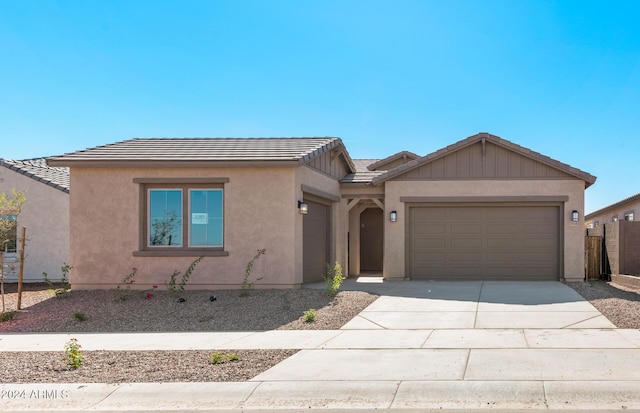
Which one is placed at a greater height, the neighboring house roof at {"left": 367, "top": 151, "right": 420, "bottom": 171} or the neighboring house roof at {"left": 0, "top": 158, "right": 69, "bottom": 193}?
the neighboring house roof at {"left": 367, "top": 151, "right": 420, "bottom": 171}

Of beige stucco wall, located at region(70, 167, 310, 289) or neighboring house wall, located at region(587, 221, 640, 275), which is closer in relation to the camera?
beige stucco wall, located at region(70, 167, 310, 289)

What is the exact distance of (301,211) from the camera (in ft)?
53.7

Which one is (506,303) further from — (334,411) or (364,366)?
(334,411)

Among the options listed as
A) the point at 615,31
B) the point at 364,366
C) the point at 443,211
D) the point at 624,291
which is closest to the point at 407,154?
the point at 443,211

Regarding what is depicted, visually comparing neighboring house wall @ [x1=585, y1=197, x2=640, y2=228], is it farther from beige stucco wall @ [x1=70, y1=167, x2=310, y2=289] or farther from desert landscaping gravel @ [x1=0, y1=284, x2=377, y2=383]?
desert landscaping gravel @ [x1=0, y1=284, x2=377, y2=383]

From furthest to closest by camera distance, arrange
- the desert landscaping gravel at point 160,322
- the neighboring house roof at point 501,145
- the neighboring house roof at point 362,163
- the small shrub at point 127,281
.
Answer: the neighboring house roof at point 362,163
the neighboring house roof at point 501,145
the small shrub at point 127,281
the desert landscaping gravel at point 160,322

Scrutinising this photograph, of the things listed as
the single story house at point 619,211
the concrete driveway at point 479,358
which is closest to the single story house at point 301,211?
the concrete driveway at point 479,358

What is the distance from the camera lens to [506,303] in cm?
1382

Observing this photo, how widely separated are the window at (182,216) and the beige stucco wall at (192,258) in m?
0.20

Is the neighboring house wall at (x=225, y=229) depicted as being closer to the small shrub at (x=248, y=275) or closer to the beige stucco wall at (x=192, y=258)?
the beige stucco wall at (x=192, y=258)

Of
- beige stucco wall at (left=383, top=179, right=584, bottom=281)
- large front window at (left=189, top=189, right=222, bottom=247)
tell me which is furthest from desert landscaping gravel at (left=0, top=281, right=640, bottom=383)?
large front window at (left=189, top=189, right=222, bottom=247)

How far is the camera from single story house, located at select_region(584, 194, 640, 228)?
27.2 metres

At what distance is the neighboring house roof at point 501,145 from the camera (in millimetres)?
17891

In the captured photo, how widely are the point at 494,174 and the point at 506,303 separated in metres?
5.61
